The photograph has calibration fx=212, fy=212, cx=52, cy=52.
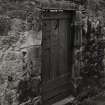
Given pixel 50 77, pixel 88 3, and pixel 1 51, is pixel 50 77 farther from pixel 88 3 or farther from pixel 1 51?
pixel 88 3

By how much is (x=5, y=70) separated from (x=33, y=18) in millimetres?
1055

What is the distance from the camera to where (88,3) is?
526 cm

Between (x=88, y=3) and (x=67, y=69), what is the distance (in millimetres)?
1717

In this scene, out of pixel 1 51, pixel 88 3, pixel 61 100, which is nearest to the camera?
pixel 1 51

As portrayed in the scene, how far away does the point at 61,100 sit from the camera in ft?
16.1

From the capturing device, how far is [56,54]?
4707mm

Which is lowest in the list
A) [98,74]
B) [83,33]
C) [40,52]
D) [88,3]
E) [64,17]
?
[98,74]

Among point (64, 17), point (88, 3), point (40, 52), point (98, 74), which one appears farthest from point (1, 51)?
point (98, 74)

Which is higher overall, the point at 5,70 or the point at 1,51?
the point at 1,51

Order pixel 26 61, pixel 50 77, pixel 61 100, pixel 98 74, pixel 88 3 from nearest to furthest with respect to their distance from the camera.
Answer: pixel 26 61
pixel 50 77
pixel 61 100
pixel 88 3
pixel 98 74

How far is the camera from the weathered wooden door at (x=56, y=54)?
174 inches

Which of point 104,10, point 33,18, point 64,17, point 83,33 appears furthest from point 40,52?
point 104,10

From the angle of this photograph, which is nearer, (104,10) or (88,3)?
(88,3)

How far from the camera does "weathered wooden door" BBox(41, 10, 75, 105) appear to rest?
14.5 feet
